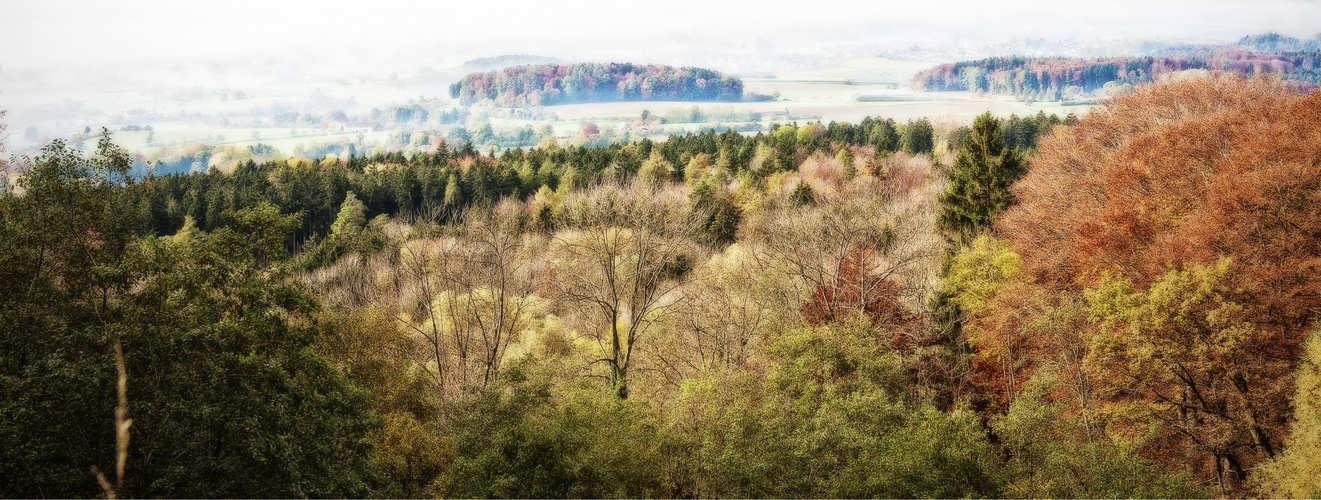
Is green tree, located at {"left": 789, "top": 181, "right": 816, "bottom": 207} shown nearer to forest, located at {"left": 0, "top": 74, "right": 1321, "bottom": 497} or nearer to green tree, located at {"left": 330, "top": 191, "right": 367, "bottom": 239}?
forest, located at {"left": 0, "top": 74, "right": 1321, "bottom": 497}

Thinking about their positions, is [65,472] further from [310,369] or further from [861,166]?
[861,166]

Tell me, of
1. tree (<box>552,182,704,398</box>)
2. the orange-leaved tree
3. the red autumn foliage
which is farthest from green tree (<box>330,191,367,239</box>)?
the orange-leaved tree

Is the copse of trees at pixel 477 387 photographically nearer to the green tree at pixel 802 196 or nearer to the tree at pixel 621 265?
the tree at pixel 621 265

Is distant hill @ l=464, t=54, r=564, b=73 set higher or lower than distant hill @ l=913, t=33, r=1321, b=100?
higher

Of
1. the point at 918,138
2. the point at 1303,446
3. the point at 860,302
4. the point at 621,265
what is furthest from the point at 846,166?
the point at 1303,446

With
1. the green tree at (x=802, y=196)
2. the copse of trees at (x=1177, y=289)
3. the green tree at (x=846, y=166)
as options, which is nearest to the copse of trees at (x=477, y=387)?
the copse of trees at (x=1177, y=289)
